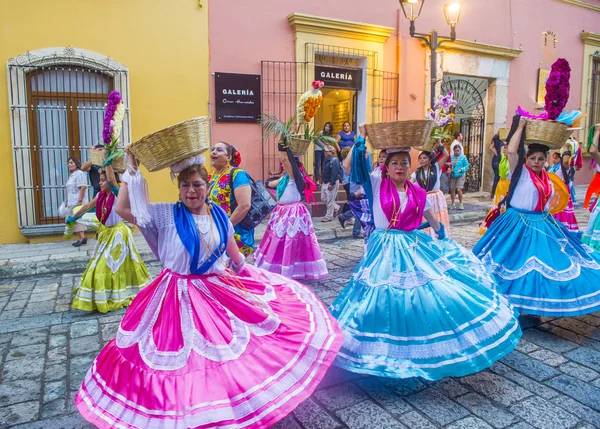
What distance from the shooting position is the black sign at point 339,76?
37.8 feet

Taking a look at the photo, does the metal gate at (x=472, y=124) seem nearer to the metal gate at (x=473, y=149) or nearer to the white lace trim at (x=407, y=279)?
the metal gate at (x=473, y=149)

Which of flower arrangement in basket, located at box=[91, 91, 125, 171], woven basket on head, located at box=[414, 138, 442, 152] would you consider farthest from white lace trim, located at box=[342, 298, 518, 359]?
woven basket on head, located at box=[414, 138, 442, 152]

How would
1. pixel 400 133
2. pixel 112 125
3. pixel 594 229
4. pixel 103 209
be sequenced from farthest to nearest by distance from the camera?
pixel 594 229 → pixel 103 209 → pixel 112 125 → pixel 400 133

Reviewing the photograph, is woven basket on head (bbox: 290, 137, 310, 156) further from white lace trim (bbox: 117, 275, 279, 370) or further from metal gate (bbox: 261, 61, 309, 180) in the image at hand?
metal gate (bbox: 261, 61, 309, 180)

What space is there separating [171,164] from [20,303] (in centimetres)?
405

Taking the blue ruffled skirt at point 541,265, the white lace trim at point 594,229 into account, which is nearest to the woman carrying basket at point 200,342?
the blue ruffled skirt at point 541,265

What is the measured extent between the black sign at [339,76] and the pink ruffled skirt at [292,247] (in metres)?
6.19

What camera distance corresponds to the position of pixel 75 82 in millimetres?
9086

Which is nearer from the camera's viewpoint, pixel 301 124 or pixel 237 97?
pixel 301 124

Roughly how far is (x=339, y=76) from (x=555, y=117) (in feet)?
25.7

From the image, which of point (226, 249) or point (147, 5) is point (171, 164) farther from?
point (147, 5)

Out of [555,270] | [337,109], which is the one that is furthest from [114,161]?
[337,109]

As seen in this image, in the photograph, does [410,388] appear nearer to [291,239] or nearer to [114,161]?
[291,239]

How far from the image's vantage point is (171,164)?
8.91ft
